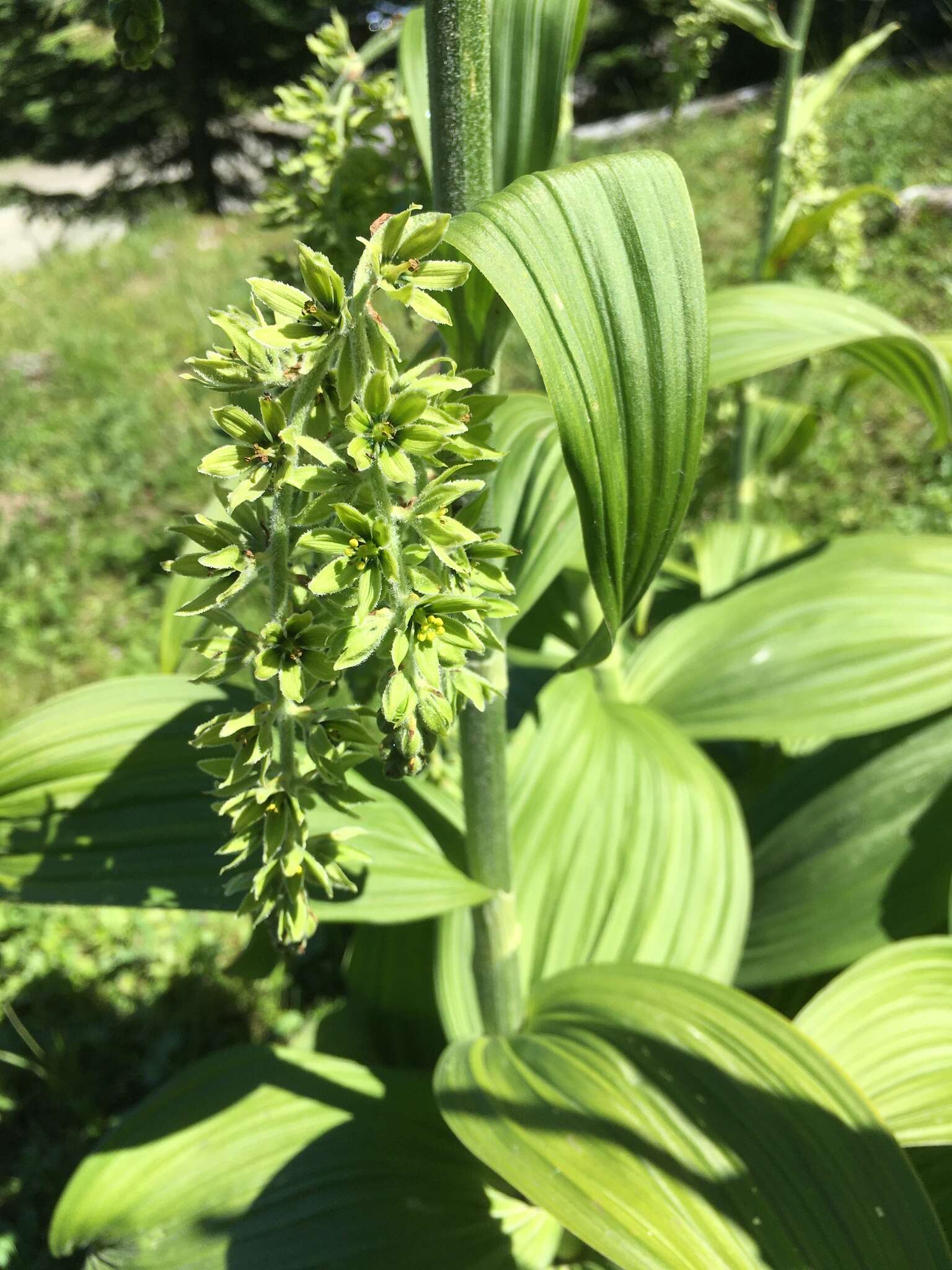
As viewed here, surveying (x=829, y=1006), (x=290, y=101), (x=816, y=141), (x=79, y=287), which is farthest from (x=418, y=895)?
(x=79, y=287)

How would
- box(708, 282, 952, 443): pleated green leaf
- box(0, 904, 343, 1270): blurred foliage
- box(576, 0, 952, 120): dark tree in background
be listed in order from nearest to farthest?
box(708, 282, 952, 443): pleated green leaf → box(0, 904, 343, 1270): blurred foliage → box(576, 0, 952, 120): dark tree in background

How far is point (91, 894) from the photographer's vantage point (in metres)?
1.41

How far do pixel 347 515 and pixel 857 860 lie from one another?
5.44 ft

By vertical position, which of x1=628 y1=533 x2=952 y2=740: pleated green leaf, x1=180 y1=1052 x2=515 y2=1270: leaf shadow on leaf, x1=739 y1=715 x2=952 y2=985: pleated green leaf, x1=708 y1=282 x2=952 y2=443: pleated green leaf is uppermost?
x1=708 y1=282 x2=952 y2=443: pleated green leaf

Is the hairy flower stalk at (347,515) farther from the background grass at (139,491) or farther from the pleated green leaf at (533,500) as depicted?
the background grass at (139,491)

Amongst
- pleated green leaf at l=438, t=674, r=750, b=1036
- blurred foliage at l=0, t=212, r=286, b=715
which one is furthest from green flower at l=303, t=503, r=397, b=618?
blurred foliage at l=0, t=212, r=286, b=715

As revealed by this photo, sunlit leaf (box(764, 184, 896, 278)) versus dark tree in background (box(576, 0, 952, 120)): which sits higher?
dark tree in background (box(576, 0, 952, 120))

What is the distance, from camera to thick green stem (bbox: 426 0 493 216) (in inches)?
39.5

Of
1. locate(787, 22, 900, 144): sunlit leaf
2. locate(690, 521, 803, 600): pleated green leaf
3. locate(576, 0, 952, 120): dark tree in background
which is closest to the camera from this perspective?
locate(787, 22, 900, 144): sunlit leaf

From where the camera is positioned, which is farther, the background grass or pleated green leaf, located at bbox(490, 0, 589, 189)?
the background grass

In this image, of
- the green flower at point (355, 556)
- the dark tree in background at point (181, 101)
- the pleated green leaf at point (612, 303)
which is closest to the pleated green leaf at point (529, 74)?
the pleated green leaf at point (612, 303)

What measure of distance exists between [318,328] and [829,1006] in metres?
1.45

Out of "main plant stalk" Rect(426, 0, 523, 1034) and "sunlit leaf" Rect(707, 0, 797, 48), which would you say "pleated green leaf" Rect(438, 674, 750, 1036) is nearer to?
"main plant stalk" Rect(426, 0, 523, 1034)

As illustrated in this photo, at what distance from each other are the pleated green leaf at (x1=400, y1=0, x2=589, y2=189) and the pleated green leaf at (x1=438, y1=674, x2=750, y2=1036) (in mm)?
1121
